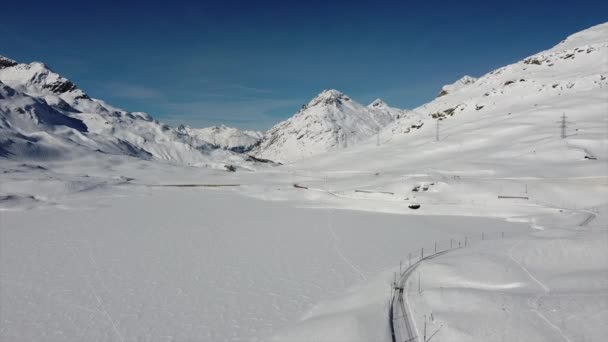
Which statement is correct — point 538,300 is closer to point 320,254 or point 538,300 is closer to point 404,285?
point 404,285

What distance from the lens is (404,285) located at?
27500mm

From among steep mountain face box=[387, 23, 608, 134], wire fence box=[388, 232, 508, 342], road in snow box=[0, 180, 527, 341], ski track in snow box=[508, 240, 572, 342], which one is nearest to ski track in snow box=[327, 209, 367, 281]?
road in snow box=[0, 180, 527, 341]

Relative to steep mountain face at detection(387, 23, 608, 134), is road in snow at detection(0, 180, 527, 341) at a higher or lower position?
lower

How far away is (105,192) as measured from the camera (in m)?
90.1

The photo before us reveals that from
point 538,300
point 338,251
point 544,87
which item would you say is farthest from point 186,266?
point 544,87

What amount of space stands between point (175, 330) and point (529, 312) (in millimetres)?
19104

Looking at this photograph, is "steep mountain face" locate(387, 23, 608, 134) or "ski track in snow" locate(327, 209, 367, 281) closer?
"ski track in snow" locate(327, 209, 367, 281)

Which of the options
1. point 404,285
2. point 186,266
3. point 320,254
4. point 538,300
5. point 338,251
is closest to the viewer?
point 538,300

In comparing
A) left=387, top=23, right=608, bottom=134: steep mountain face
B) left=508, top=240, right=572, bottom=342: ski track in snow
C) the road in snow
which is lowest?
the road in snow

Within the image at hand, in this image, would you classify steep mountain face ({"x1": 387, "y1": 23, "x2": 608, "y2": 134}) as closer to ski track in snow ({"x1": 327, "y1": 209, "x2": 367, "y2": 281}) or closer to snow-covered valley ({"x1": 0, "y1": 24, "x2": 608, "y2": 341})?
snow-covered valley ({"x1": 0, "y1": 24, "x2": 608, "y2": 341})

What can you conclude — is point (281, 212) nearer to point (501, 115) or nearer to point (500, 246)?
point (500, 246)

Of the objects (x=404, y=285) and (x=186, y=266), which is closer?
(x=404, y=285)

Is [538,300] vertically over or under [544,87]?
under

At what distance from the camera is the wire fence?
2025 centimetres
